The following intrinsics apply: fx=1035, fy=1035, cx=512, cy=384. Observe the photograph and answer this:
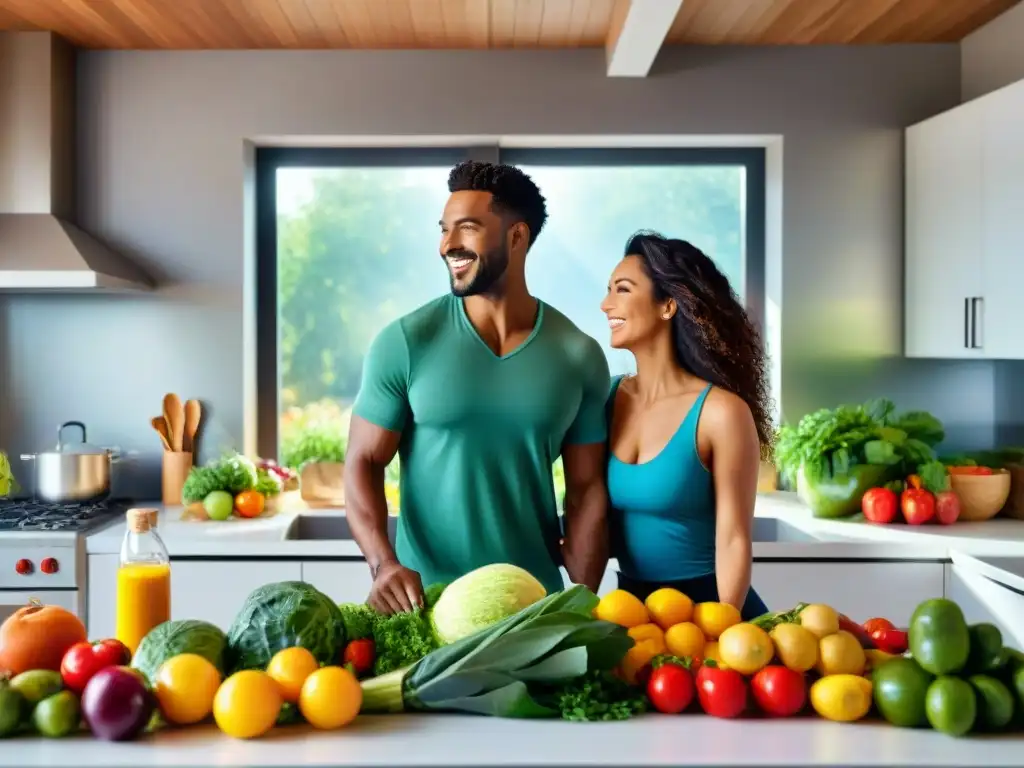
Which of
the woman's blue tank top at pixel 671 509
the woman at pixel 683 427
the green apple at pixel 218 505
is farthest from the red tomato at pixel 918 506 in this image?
the green apple at pixel 218 505

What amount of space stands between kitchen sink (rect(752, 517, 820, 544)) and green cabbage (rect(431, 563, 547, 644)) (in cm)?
191

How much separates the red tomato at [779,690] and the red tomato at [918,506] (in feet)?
6.67

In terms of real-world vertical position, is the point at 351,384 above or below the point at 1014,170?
below

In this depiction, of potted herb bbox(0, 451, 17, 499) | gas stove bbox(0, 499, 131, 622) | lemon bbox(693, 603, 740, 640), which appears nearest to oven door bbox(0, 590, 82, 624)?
gas stove bbox(0, 499, 131, 622)

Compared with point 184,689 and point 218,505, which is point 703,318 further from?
point 218,505

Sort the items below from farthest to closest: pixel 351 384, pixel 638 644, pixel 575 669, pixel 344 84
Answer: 1. pixel 351 384
2. pixel 344 84
3. pixel 638 644
4. pixel 575 669

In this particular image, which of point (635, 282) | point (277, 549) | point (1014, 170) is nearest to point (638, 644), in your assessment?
point (635, 282)

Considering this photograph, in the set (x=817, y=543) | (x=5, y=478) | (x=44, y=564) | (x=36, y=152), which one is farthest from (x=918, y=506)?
(x=36, y=152)

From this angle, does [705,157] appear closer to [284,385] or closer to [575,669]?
[284,385]

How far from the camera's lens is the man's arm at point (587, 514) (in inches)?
81.6

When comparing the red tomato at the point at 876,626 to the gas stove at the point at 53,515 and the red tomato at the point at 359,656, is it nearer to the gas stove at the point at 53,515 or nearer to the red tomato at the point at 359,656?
the red tomato at the point at 359,656

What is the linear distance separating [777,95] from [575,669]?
9.65ft

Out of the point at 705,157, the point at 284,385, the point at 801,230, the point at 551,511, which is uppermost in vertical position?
the point at 705,157

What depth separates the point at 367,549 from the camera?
196 cm
